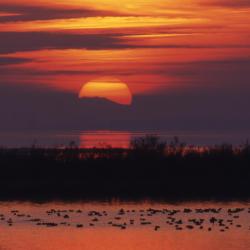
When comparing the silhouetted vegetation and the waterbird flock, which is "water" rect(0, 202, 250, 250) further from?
the silhouetted vegetation

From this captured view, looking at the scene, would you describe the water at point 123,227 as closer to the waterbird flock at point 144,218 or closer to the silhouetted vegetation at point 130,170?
the waterbird flock at point 144,218

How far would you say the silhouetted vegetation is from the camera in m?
53.1

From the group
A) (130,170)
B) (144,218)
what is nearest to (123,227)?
(144,218)

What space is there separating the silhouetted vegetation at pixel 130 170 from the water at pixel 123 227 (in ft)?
23.6

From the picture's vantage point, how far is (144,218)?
4009cm

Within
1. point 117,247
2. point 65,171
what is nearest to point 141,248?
point 117,247

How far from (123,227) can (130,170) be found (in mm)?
21531

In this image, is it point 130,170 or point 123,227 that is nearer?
point 123,227

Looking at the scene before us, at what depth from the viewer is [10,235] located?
116 ft

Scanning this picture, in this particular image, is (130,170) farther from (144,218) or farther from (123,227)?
(123,227)

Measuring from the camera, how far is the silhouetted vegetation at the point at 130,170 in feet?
174

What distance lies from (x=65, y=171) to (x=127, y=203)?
1237 cm

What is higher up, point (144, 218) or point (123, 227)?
point (144, 218)

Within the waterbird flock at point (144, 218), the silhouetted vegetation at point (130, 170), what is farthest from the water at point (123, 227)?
the silhouetted vegetation at point (130, 170)
